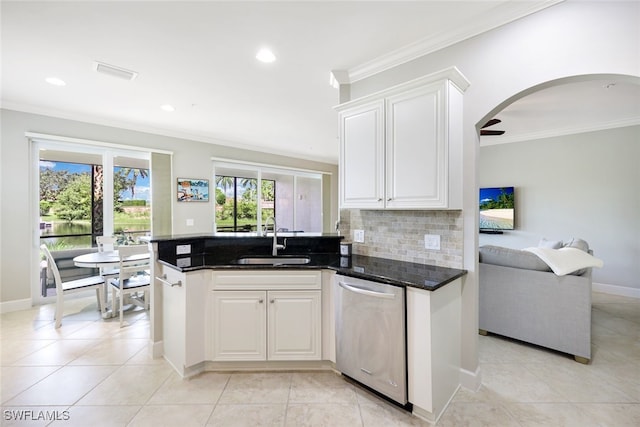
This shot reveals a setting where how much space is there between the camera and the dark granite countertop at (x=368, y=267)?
5.97 feet

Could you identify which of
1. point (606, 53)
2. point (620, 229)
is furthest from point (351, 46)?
point (620, 229)

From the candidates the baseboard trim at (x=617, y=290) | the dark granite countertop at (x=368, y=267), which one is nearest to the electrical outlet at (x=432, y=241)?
the dark granite countertop at (x=368, y=267)

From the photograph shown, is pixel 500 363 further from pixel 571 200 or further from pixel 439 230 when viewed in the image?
pixel 571 200

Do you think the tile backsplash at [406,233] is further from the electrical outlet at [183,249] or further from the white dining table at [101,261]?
the white dining table at [101,261]

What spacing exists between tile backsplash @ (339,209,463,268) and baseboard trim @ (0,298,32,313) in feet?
14.4

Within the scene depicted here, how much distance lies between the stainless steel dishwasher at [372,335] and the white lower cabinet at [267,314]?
240 mm

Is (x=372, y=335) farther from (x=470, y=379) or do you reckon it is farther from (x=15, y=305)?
(x=15, y=305)

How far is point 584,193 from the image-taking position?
4.57 metres

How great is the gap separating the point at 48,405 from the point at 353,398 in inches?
82.7

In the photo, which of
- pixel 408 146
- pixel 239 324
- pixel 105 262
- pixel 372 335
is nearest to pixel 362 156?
pixel 408 146

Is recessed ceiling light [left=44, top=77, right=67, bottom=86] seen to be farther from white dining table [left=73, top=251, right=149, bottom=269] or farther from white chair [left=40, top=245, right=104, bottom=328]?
white dining table [left=73, top=251, right=149, bottom=269]

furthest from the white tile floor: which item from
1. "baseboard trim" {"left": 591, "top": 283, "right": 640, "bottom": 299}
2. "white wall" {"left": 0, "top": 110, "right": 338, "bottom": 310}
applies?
"baseboard trim" {"left": 591, "top": 283, "right": 640, "bottom": 299}

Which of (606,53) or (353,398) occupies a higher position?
(606,53)

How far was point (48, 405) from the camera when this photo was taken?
1900mm
